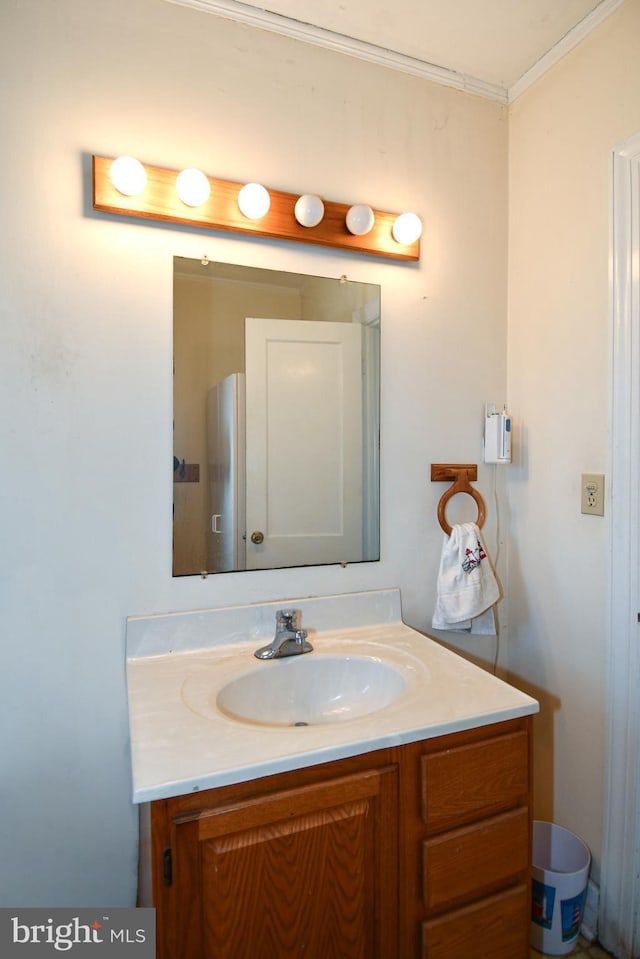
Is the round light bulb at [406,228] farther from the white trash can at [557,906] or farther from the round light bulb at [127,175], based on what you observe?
the white trash can at [557,906]

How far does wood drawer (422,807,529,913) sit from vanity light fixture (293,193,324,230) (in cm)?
136

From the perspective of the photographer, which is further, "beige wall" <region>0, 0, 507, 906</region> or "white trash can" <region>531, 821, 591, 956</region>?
"white trash can" <region>531, 821, 591, 956</region>

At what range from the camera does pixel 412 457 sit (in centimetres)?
150

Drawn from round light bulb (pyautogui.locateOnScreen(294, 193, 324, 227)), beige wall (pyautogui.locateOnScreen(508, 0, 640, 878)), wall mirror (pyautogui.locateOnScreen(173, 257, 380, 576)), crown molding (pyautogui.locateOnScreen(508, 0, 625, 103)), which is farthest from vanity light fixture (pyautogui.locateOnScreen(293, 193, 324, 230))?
crown molding (pyautogui.locateOnScreen(508, 0, 625, 103))

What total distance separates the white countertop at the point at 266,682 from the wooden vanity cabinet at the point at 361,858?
1.6 inches

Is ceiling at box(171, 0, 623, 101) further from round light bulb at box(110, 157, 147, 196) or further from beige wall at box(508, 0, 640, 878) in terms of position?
round light bulb at box(110, 157, 147, 196)

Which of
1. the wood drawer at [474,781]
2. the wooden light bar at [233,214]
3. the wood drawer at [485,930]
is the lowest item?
the wood drawer at [485,930]

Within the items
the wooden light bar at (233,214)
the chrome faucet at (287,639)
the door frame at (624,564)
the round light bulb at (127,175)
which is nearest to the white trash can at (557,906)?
the door frame at (624,564)

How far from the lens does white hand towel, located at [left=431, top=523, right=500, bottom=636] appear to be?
1459 mm

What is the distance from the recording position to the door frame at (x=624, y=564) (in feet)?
4.11

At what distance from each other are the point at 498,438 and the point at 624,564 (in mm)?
462

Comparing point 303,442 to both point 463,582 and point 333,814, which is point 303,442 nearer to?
point 463,582

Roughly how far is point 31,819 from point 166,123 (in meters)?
1.59

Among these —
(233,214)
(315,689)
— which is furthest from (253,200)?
(315,689)
